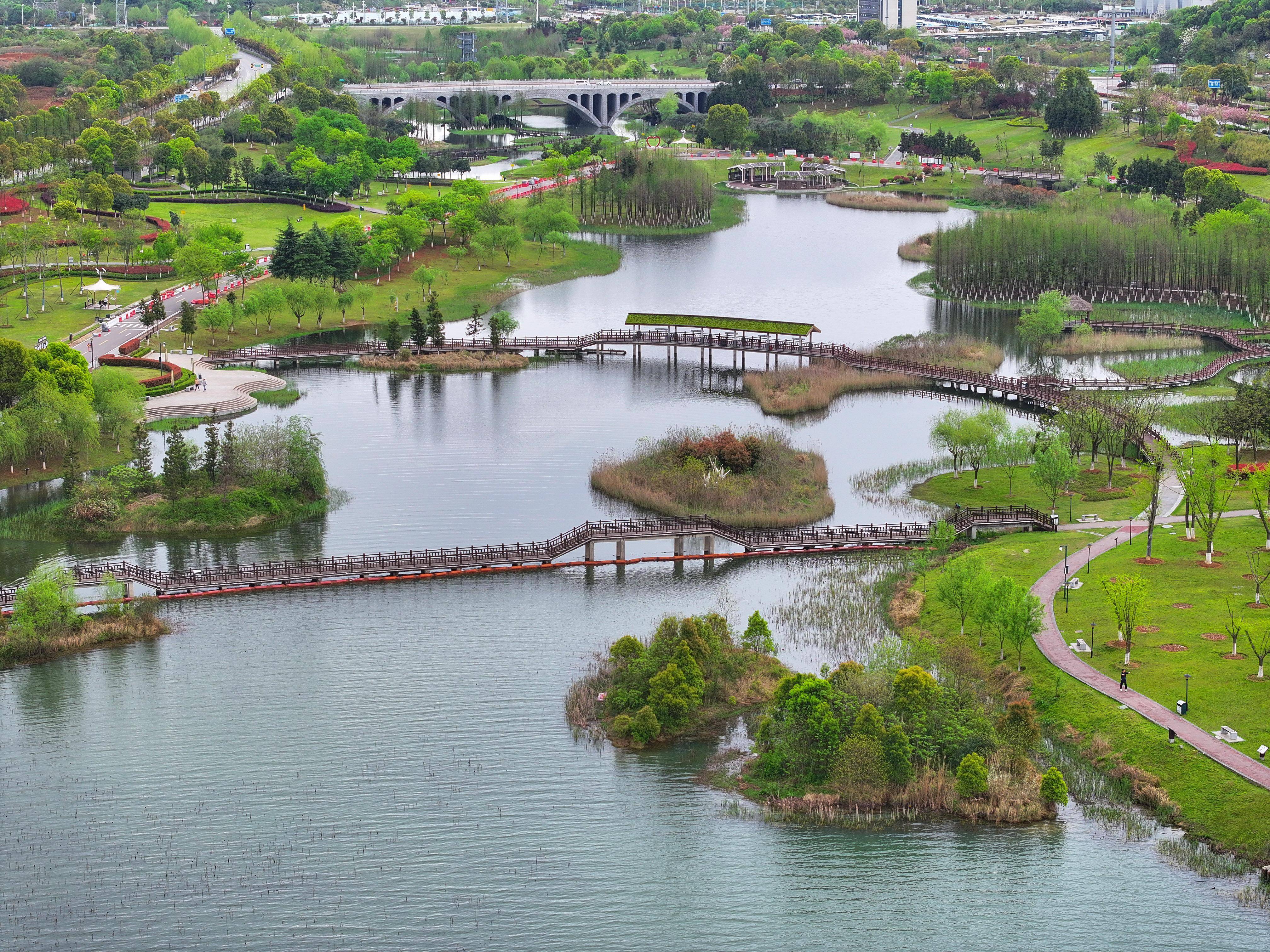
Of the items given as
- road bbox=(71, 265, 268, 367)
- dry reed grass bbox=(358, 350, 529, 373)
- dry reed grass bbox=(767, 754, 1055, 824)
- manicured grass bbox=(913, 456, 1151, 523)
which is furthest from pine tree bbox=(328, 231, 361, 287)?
dry reed grass bbox=(767, 754, 1055, 824)

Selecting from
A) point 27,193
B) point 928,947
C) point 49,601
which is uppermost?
point 27,193

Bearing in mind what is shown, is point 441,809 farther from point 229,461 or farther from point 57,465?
point 57,465

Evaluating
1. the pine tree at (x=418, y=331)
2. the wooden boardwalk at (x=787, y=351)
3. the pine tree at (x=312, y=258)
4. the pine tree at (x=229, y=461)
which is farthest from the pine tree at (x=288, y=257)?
the pine tree at (x=229, y=461)

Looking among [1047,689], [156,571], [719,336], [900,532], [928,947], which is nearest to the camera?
[928,947]

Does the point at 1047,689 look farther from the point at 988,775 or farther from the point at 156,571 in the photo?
the point at 156,571

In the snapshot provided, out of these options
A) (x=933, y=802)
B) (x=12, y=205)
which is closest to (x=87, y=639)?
(x=933, y=802)

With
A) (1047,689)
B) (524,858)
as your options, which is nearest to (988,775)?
(1047,689)

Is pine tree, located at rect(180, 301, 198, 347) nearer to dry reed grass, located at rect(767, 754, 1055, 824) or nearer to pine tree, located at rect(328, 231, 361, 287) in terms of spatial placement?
pine tree, located at rect(328, 231, 361, 287)
